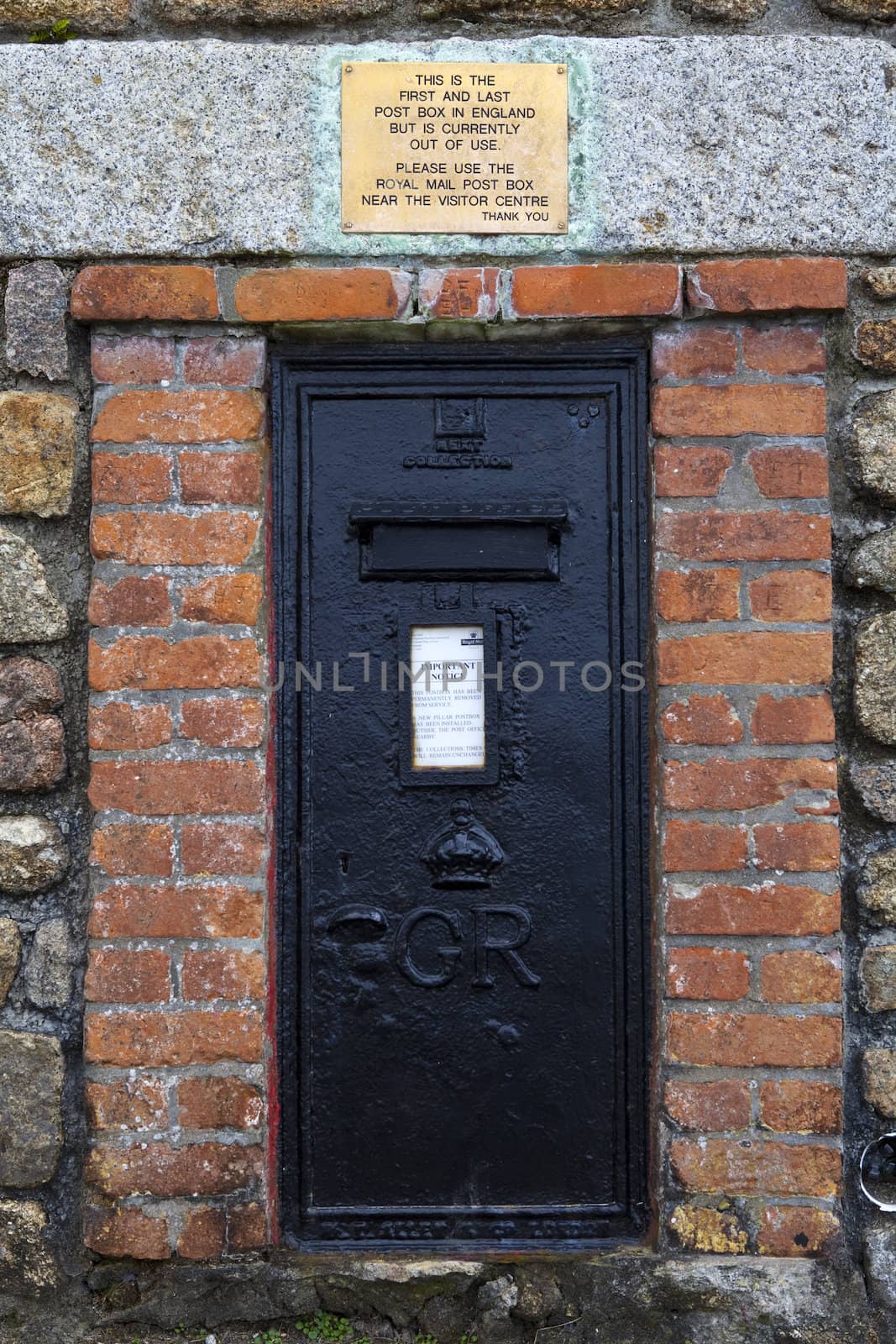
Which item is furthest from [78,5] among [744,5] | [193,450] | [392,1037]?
[392,1037]

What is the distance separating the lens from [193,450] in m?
1.96

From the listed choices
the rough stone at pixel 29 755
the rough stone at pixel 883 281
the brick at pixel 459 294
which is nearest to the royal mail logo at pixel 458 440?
the brick at pixel 459 294

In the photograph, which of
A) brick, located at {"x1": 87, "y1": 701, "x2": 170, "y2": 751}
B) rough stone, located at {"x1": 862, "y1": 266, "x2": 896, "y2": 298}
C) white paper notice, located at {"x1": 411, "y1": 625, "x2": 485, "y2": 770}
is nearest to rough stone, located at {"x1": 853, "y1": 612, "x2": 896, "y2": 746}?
rough stone, located at {"x1": 862, "y1": 266, "x2": 896, "y2": 298}

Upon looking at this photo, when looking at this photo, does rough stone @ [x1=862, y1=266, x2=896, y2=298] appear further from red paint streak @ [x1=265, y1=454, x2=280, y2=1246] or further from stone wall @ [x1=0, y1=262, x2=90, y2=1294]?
stone wall @ [x1=0, y1=262, x2=90, y2=1294]

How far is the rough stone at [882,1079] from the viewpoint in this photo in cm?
192

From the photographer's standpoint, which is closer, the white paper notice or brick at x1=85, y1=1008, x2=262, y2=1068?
brick at x1=85, y1=1008, x2=262, y2=1068

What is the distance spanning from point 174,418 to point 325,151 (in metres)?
0.59

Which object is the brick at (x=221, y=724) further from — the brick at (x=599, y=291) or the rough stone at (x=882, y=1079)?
the rough stone at (x=882, y=1079)

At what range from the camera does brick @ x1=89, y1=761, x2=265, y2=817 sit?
1.92 metres

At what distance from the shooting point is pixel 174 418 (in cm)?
196

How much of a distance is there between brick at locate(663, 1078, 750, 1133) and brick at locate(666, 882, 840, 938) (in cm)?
29

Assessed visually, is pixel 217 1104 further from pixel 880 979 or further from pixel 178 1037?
pixel 880 979

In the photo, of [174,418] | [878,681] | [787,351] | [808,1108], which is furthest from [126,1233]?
[787,351]

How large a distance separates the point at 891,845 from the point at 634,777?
19.9 inches
